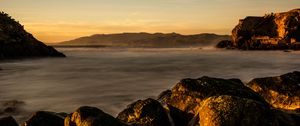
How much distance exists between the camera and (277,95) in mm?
8414

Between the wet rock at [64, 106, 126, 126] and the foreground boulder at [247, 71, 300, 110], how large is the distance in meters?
4.07

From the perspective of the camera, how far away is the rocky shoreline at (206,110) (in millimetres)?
5496

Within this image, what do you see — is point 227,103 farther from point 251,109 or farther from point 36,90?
point 36,90

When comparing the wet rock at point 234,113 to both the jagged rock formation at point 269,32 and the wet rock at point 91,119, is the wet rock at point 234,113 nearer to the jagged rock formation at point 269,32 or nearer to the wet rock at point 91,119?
the wet rock at point 91,119

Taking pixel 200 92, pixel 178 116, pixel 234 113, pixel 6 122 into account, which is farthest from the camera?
pixel 200 92

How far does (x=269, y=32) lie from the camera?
242 feet

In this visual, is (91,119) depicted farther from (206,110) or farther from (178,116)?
(178,116)

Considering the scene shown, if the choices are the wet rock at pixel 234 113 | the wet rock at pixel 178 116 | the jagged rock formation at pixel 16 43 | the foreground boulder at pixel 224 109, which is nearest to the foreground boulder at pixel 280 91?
the foreground boulder at pixel 224 109

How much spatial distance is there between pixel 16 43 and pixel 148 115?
2590 centimetres

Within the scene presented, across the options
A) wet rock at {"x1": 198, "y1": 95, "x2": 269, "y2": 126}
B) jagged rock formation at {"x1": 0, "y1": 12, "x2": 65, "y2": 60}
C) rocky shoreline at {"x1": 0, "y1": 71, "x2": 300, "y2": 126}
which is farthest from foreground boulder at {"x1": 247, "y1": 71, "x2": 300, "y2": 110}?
jagged rock formation at {"x1": 0, "y1": 12, "x2": 65, "y2": 60}

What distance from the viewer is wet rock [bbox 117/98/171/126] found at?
20.9ft

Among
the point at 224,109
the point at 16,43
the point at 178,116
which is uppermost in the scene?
the point at 16,43

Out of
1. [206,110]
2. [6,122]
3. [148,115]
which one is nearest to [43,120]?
[6,122]

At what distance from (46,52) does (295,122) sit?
3047cm
